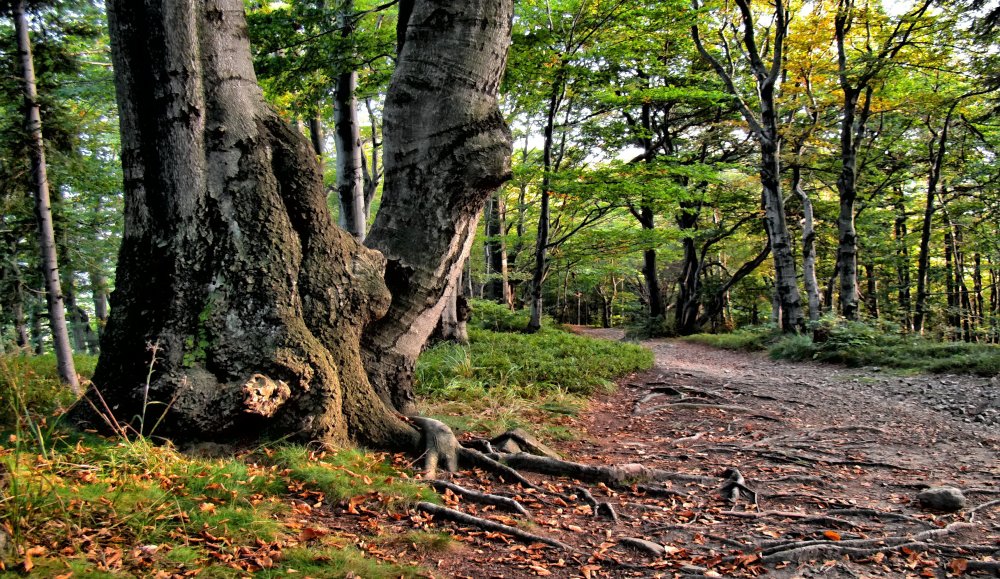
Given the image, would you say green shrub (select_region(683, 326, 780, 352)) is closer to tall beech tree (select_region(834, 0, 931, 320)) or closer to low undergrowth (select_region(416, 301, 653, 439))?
tall beech tree (select_region(834, 0, 931, 320))

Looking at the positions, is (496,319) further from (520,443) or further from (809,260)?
(520,443)

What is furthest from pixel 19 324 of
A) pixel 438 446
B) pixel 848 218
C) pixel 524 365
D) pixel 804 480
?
pixel 848 218

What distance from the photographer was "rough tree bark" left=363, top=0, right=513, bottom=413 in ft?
12.5

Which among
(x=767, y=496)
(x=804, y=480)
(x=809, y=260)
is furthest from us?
(x=809, y=260)

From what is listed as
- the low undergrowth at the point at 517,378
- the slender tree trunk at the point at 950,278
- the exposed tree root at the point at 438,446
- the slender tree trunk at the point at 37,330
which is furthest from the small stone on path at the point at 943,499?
the slender tree trunk at the point at 950,278

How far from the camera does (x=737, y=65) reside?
51.4 feet

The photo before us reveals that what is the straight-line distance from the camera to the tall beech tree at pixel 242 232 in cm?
295

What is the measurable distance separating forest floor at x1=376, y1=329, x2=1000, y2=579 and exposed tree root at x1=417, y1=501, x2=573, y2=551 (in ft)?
0.13

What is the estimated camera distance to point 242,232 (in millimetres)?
3117

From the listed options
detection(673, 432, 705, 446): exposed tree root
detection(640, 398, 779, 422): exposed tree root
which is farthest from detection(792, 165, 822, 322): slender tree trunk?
detection(673, 432, 705, 446): exposed tree root

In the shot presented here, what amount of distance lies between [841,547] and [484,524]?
1935 millimetres

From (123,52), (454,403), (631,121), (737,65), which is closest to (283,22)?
(123,52)

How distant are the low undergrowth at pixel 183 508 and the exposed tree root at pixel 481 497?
0.60ft

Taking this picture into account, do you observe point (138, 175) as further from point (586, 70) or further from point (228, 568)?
point (586, 70)
